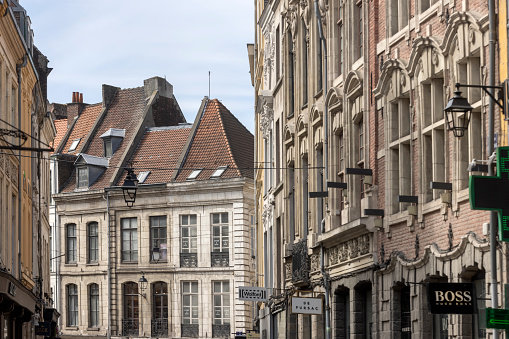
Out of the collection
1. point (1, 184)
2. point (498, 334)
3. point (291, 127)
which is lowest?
point (498, 334)

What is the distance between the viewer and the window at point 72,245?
58.5 m

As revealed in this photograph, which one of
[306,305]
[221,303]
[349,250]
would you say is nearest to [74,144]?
[221,303]

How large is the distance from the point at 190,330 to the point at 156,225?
5331 millimetres

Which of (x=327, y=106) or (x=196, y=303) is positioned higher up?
(x=327, y=106)

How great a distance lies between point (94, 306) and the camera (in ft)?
188

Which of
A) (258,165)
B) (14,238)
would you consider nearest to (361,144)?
(14,238)

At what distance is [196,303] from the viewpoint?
54.5 meters

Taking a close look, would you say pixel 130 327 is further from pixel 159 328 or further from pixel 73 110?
pixel 73 110

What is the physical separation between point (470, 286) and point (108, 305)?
42.2m

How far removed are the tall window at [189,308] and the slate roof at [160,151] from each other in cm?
514

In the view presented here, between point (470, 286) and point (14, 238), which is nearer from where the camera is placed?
point (470, 286)

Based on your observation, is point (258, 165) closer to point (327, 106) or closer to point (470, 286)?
point (327, 106)

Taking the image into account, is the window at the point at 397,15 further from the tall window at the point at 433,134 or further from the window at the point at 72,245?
the window at the point at 72,245

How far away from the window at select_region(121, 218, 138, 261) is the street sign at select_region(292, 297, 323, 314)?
109ft
